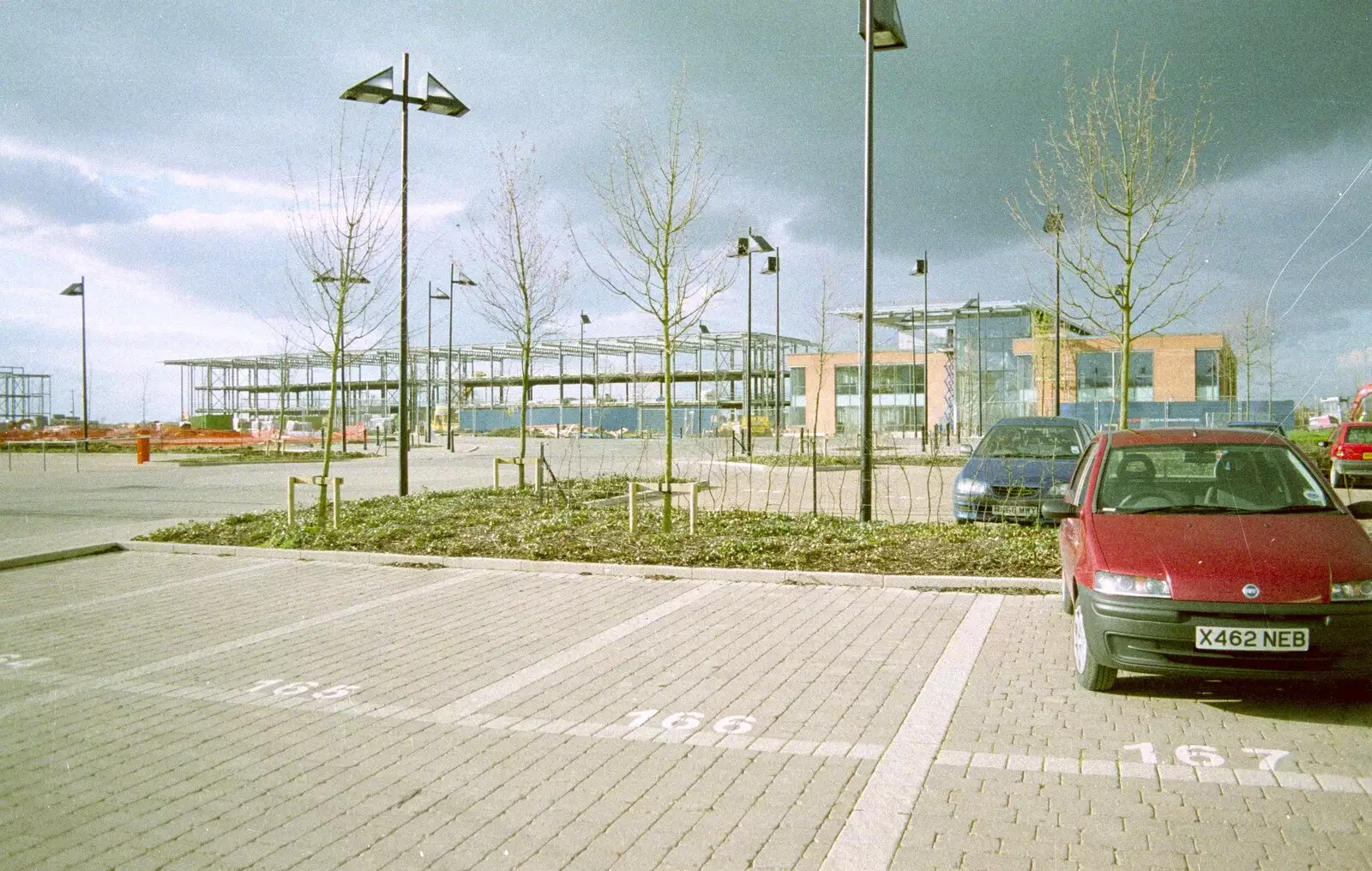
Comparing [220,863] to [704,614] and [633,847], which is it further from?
[704,614]

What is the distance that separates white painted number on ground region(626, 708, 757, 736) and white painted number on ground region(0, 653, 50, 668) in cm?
418

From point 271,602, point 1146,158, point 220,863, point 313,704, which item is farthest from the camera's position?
point 1146,158

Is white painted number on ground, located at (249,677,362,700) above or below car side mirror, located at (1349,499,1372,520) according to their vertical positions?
below

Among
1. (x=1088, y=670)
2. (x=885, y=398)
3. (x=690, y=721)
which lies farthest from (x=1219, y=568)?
(x=885, y=398)

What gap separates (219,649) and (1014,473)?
9.21m

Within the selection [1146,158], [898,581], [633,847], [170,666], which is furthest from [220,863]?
[1146,158]

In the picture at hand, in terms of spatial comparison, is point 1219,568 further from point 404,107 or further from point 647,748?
point 404,107

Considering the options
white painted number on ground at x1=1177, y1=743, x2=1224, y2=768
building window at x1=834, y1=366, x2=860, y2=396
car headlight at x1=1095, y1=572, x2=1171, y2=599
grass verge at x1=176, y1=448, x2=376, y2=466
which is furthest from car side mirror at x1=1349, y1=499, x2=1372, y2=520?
building window at x1=834, y1=366, x2=860, y2=396

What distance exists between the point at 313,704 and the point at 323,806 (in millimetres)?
1581

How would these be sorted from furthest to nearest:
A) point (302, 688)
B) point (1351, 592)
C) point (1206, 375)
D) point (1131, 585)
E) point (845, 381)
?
point (845, 381) < point (1206, 375) < point (302, 688) < point (1131, 585) < point (1351, 592)

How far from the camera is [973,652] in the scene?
640 cm

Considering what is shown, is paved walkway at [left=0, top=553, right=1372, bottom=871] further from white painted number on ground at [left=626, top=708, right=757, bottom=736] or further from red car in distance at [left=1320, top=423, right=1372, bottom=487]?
red car in distance at [left=1320, top=423, right=1372, bottom=487]

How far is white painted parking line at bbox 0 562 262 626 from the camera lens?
7.95 meters

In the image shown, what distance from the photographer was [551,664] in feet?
20.3
